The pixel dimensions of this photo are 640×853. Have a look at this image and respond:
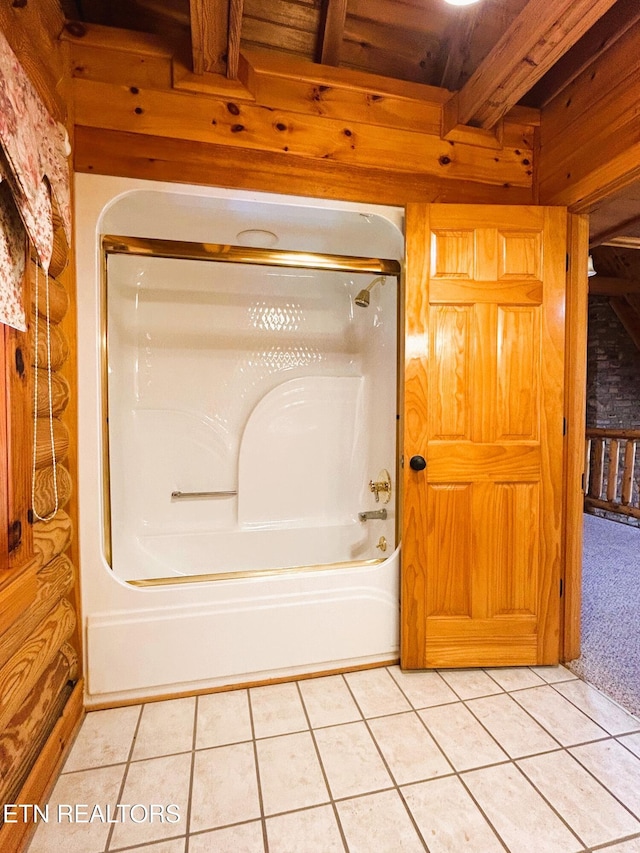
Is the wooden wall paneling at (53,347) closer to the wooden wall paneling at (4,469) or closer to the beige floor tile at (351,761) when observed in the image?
the wooden wall paneling at (4,469)

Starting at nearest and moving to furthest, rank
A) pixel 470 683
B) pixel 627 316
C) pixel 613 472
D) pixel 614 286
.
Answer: pixel 470 683 < pixel 613 472 < pixel 614 286 < pixel 627 316

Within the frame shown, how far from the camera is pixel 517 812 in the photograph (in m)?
1.09

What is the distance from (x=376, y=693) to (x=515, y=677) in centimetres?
62

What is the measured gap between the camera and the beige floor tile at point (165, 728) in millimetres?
1321

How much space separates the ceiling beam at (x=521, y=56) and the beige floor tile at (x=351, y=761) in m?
2.41

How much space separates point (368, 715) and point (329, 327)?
6.76 ft

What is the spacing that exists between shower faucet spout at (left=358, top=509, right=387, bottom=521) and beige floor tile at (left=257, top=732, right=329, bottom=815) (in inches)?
43.9

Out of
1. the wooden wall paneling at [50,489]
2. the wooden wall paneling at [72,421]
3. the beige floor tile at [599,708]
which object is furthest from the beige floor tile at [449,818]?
the wooden wall paneling at [50,489]

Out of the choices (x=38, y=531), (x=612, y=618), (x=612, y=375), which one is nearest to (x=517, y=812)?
(x=612, y=618)

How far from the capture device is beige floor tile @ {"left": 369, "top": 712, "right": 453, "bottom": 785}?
1220 mm

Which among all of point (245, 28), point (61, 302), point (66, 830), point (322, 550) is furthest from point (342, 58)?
point (66, 830)

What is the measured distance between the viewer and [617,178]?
1.49 meters

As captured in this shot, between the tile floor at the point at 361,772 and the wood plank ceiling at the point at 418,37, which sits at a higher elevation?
the wood plank ceiling at the point at 418,37

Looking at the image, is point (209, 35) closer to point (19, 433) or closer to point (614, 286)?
point (19, 433)
